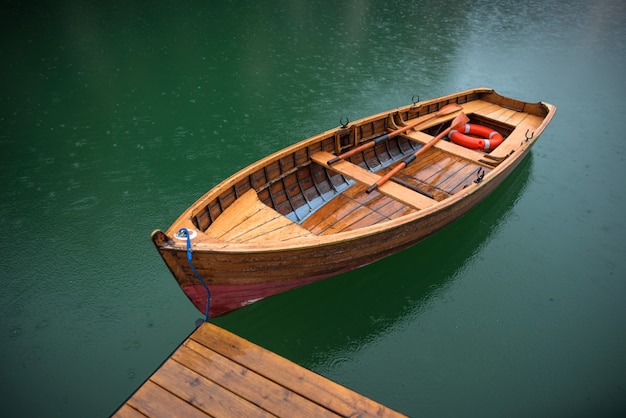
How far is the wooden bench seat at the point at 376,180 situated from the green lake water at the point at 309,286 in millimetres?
1288

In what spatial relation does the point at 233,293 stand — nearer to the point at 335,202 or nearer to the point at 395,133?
the point at 335,202

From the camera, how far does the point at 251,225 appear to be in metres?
5.94

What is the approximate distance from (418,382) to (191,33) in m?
17.2

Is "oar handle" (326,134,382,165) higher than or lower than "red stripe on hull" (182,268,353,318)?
higher

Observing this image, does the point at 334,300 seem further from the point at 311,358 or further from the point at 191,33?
the point at 191,33

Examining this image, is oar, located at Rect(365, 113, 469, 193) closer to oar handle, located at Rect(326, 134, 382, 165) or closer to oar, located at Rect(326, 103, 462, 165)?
oar, located at Rect(326, 103, 462, 165)

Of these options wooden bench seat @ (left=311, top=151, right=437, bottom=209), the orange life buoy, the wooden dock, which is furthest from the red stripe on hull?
the orange life buoy

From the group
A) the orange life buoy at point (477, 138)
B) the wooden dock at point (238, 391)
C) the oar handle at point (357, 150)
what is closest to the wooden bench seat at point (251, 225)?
the wooden dock at point (238, 391)

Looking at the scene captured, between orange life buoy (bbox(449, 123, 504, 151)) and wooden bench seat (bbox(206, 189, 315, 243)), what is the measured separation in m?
5.13

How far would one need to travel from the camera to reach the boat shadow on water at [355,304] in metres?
6.15

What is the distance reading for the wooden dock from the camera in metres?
4.31

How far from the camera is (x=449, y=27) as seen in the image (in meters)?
20.4

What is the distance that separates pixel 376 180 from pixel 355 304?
219cm

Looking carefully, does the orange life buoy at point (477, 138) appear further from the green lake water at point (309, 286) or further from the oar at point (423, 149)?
the green lake water at point (309, 286)
